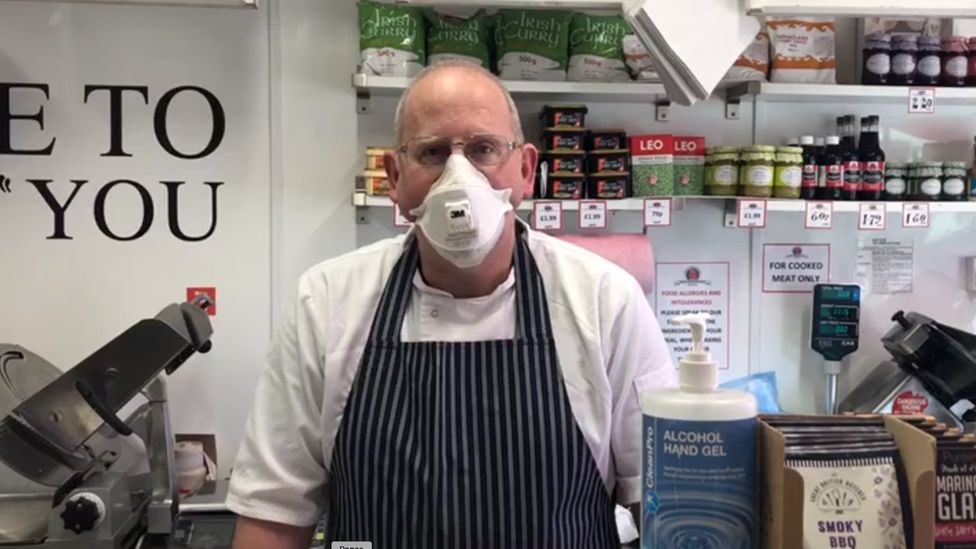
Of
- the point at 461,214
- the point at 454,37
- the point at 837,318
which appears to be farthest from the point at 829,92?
the point at 461,214

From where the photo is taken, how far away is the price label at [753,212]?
2.35m

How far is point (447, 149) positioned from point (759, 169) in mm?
1392

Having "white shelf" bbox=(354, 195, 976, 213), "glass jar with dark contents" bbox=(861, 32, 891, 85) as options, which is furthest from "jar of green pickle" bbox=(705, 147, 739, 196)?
"glass jar with dark contents" bbox=(861, 32, 891, 85)

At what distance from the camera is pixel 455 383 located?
1212mm

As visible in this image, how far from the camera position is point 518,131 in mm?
1292

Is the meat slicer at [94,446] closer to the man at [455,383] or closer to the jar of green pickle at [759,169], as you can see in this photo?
the man at [455,383]

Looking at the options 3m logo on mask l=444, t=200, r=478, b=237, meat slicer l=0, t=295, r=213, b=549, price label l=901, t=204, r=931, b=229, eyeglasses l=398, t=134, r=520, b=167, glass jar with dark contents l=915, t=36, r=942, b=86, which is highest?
glass jar with dark contents l=915, t=36, r=942, b=86

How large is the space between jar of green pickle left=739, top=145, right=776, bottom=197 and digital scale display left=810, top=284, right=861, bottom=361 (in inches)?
16.1

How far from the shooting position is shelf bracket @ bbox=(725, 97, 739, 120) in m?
2.56

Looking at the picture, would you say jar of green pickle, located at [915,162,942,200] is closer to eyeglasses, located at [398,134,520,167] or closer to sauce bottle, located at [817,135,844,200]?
sauce bottle, located at [817,135,844,200]

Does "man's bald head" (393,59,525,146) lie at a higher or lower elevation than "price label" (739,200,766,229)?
higher

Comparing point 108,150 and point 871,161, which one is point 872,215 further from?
point 108,150

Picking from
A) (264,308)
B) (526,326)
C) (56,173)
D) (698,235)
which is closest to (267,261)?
(264,308)

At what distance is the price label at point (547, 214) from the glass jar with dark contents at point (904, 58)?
101 centimetres
